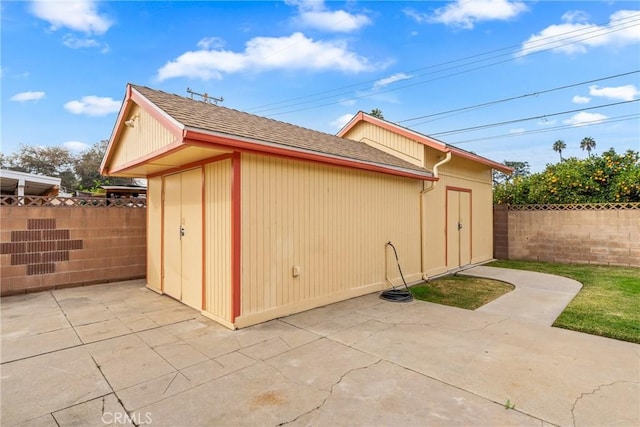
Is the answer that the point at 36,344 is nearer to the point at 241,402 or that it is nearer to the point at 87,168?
the point at 241,402

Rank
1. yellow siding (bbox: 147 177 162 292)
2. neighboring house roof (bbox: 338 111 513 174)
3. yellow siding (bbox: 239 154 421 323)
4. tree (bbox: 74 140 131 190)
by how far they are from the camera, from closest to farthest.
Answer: yellow siding (bbox: 239 154 421 323), yellow siding (bbox: 147 177 162 292), neighboring house roof (bbox: 338 111 513 174), tree (bbox: 74 140 131 190)

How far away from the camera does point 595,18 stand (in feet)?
29.9

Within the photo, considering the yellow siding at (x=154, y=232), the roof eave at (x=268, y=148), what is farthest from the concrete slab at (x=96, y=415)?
the yellow siding at (x=154, y=232)

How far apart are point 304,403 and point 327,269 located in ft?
9.33

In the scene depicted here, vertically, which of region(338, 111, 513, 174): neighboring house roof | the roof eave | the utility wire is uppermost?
the utility wire

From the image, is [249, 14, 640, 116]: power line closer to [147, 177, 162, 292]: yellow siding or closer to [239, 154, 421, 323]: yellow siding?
[239, 154, 421, 323]: yellow siding

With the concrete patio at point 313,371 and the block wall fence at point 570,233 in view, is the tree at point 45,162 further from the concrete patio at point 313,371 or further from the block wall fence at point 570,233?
the block wall fence at point 570,233

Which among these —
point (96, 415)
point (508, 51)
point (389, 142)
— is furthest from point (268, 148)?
point (508, 51)

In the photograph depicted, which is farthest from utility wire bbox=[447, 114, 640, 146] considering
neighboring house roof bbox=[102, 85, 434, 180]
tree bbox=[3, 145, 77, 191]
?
Answer: tree bbox=[3, 145, 77, 191]

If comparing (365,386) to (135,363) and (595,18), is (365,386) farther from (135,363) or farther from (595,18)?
(595,18)

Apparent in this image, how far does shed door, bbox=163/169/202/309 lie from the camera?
4.95 metres

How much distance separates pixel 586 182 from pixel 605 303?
5.92 meters

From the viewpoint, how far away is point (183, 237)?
5375 mm

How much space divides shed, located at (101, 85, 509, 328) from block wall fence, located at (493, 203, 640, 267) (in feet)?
14.2
